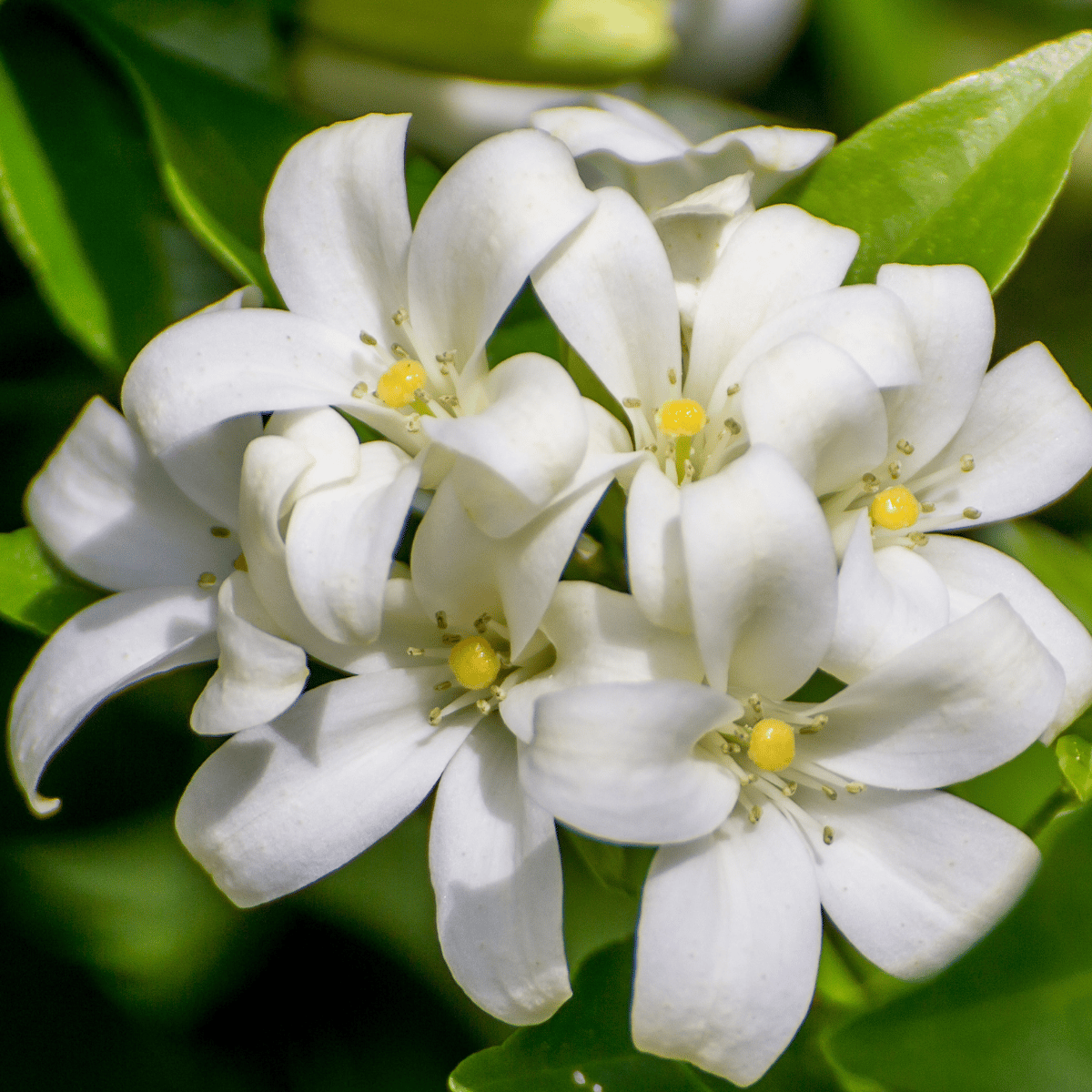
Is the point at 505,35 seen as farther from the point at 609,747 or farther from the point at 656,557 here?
the point at 609,747

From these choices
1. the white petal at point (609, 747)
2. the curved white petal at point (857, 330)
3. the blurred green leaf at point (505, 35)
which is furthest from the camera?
the blurred green leaf at point (505, 35)

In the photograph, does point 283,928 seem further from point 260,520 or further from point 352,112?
point 352,112

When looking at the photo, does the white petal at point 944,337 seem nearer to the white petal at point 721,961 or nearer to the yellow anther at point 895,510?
the yellow anther at point 895,510

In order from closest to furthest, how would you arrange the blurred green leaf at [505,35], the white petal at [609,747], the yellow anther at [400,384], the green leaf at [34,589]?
the white petal at [609,747] < the yellow anther at [400,384] < the green leaf at [34,589] < the blurred green leaf at [505,35]

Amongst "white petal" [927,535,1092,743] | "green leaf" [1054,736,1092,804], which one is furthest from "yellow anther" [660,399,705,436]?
"green leaf" [1054,736,1092,804]

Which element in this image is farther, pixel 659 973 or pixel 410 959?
pixel 410 959

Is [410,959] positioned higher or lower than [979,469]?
lower

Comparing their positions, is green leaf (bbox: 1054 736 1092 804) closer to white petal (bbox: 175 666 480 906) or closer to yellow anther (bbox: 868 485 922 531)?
yellow anther (bbox: 868 485 922 531)

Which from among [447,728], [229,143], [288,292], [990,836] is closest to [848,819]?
[990,836]

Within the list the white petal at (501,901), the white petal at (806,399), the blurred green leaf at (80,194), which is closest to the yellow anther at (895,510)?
the white petal at (806,399)
